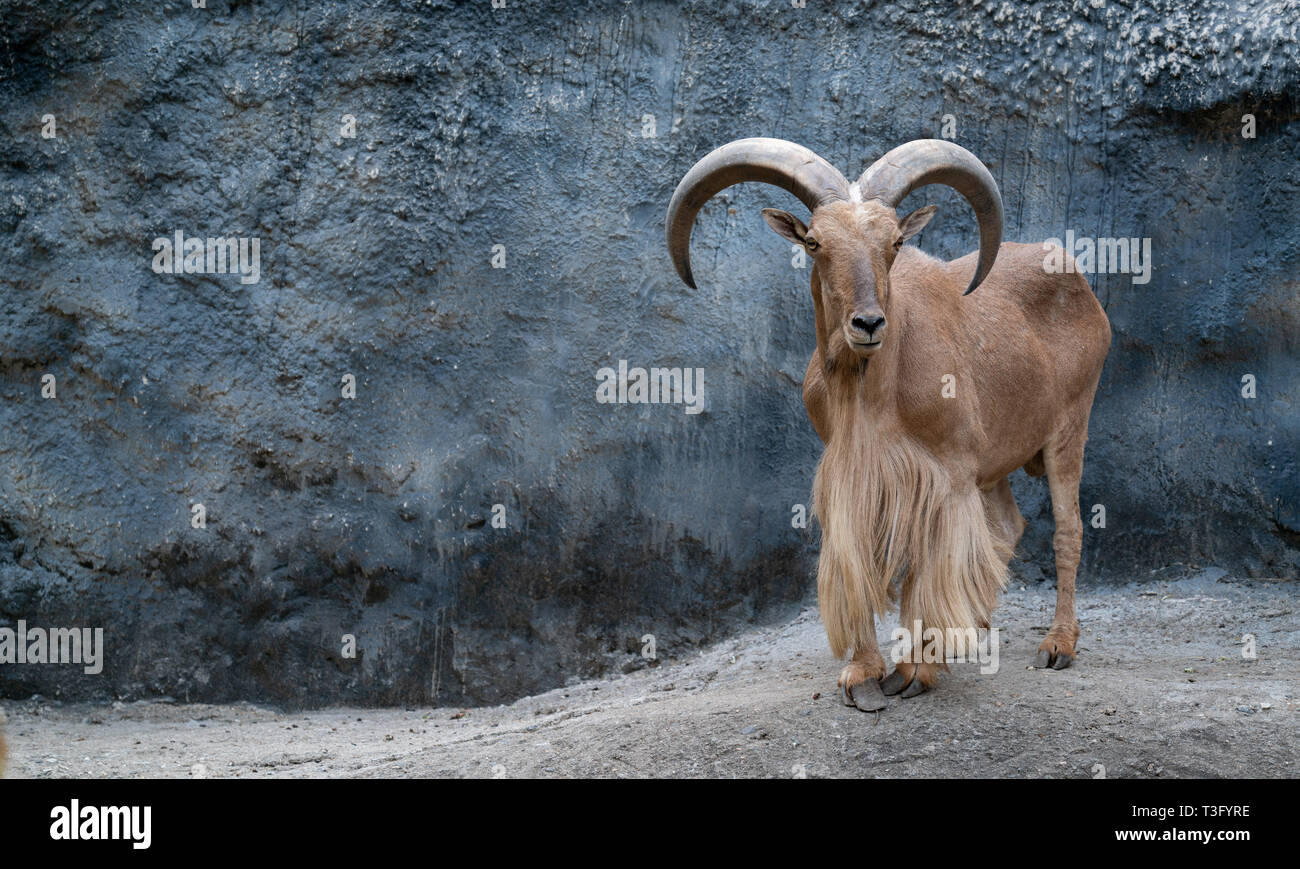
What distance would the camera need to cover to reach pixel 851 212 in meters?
5.65

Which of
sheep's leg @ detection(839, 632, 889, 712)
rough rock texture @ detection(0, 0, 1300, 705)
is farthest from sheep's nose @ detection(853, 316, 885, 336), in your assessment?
rough rock texture @ detection(0, 0, 1300, 705)

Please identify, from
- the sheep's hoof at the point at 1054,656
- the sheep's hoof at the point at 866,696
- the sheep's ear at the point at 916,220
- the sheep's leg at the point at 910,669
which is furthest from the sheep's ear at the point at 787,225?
the sheep's hoof at the point at 1054,656

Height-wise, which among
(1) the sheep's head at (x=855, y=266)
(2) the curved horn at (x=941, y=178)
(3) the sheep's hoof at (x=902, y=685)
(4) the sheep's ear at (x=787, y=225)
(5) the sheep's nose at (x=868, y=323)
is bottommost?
(3) the sheep's hoof at (x=902, y=685)

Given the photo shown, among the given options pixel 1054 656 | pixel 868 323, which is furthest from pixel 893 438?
pixel 1054 656

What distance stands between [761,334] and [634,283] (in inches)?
40.5

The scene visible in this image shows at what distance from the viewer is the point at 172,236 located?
8617 mm

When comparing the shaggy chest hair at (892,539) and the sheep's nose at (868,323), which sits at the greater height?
the sheep's nose at (868,323)

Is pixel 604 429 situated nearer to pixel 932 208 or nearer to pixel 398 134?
pixel 398 134

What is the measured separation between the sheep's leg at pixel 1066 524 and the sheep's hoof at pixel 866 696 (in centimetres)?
164

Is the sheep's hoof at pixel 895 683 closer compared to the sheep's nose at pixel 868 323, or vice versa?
the sheep's nose at pixel 868 323

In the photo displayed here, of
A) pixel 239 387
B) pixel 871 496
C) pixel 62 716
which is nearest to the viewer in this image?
pixel 871 496

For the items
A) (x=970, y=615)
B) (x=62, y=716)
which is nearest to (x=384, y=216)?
(x=62, y=716)

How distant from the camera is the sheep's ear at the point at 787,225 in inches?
235

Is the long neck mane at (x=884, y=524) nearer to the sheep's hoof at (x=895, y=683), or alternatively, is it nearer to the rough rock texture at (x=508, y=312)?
the sheep's hoof at (x=895, y=683)
